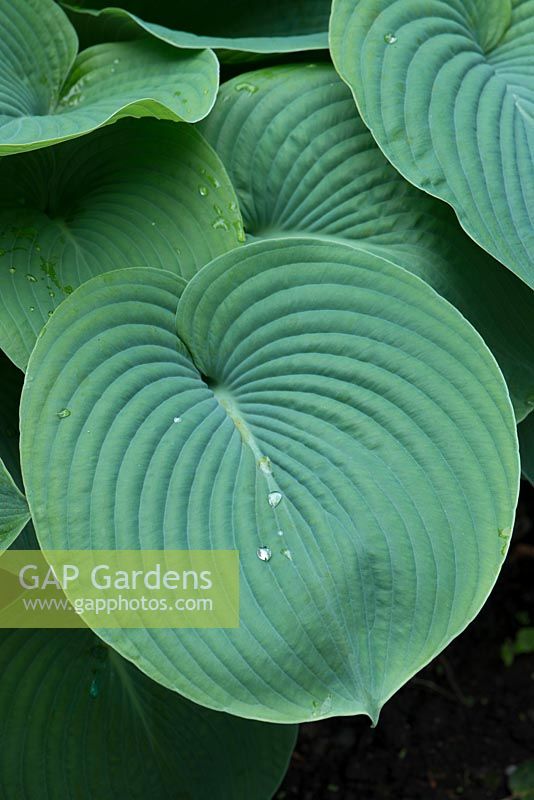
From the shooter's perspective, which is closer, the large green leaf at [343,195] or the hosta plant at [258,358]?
the hosta plant at [258,358]

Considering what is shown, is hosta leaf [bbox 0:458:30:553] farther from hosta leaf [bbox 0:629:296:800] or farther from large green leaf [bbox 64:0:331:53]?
large green leaf [bbox 64:0:331:53]

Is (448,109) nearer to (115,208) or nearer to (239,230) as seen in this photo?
(239,230)

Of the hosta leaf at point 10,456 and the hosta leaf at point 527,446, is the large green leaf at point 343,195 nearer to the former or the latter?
the hosta leaf at point 527,446

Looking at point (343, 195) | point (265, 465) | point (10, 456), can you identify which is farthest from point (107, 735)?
point (343, 195)

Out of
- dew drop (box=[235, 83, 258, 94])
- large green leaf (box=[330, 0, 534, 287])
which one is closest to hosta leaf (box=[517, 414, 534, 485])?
large green leaf (box=[330, 0, 534, 287])

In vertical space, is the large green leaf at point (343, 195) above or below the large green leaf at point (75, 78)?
below

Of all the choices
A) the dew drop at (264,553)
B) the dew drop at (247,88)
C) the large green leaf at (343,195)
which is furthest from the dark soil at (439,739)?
the dew drop at (247,88)
